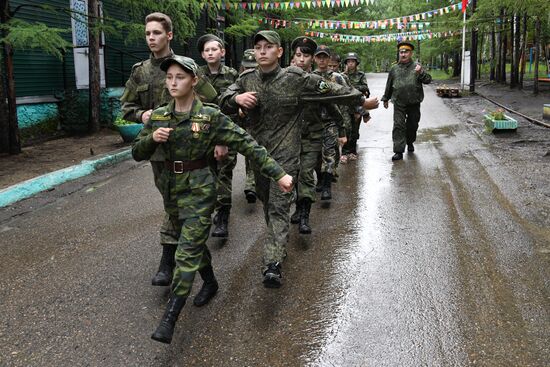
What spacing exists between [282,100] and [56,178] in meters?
5.13

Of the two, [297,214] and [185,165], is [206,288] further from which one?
[297,214]

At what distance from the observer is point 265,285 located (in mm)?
3949

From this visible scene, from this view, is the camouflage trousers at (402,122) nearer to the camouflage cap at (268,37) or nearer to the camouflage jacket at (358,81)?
the camouflage jacket at (358,81)

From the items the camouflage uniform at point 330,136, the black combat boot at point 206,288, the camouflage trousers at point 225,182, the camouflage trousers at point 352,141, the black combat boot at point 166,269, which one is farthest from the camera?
the camouflage trousers at point 352,141

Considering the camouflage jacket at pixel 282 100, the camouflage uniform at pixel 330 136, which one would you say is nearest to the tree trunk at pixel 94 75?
the camouflage uniform at pixel 330 136

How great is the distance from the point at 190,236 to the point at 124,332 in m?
0.80

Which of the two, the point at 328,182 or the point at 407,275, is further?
the point at 328,182

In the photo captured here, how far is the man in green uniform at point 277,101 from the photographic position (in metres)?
4.27

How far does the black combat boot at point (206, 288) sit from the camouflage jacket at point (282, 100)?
1095 millimetres

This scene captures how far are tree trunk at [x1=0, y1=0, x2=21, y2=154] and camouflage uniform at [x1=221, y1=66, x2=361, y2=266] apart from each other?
698 cm

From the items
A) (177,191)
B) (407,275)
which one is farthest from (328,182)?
(177,191)

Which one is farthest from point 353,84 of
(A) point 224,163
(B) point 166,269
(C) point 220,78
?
(B) point 166,269

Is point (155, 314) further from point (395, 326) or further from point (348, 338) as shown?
point (395, 326)

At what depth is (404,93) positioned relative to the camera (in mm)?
9500
